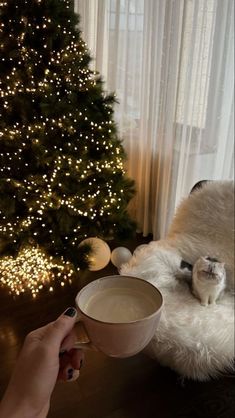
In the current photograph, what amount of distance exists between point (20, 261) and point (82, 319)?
1341 mm

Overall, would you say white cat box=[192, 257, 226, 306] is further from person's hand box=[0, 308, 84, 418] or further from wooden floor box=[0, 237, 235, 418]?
person's hand box=[0, 308, 84, 418]

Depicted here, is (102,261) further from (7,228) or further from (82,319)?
(82,319)

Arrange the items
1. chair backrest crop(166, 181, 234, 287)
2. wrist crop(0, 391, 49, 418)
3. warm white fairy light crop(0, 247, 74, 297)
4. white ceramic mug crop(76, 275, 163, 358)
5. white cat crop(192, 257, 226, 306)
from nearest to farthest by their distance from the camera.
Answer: white ceramic mug crop(76, 275, 163, 358), wrist crop(0, 391, 49, 418), white cat crop(192, 257, 226, 306), chair backrest crop(166, 181, 234, 287), warm white fairy light crop(0, 247, 74, 297)

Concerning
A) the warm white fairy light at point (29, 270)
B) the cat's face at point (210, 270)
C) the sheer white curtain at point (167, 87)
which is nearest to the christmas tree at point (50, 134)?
the warm white fairy light at point (29, 270)

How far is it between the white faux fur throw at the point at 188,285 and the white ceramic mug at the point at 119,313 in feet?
1.68

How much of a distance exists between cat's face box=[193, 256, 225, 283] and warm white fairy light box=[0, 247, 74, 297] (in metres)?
0.85

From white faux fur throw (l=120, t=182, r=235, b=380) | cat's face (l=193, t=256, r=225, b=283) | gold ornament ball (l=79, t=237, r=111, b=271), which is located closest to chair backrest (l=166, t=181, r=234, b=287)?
white faux fur throw (l=120, t=182, r=235, b=380)

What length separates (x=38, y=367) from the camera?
60 centimetres

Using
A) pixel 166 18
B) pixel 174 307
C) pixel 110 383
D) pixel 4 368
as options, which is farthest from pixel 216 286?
pixel 166 18

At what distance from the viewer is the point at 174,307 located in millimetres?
1177

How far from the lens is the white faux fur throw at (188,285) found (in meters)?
1.02

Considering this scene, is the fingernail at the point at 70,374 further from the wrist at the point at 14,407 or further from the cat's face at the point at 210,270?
the cat's face at the point at 210,270

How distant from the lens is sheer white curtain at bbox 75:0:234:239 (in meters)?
1.65

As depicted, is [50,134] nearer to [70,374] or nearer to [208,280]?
[208,280]
